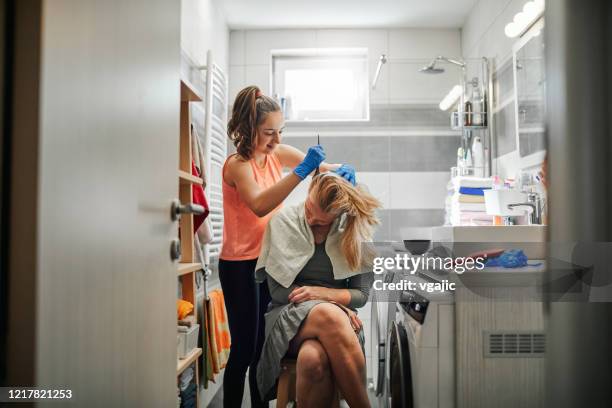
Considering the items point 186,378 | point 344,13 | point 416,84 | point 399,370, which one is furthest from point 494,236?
point 344,13

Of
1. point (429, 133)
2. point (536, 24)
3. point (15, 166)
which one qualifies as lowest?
point (15, 166)

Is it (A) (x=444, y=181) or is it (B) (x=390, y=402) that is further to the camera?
(A) (x=444, y=181)

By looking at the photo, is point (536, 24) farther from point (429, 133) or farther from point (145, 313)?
point (145, 313)

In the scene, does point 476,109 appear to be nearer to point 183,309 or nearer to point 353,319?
point 353,319

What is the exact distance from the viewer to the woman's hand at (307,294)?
168 centimetres

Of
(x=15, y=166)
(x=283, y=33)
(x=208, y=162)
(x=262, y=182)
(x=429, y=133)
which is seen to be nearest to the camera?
(x=15, y=166)

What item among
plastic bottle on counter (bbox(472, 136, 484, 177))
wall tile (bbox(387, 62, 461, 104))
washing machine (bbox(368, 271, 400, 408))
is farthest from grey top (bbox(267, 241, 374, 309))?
wall tile (bbox(387, 62, 461, 104))

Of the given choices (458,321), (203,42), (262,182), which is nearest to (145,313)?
(458,321)

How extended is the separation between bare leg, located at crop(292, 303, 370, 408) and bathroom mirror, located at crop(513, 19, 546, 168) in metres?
1.13

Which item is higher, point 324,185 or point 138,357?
point 324,185

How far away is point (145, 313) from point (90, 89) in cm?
47

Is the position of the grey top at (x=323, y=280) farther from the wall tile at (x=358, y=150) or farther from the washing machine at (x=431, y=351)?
the wall tile at (x=358, y=150)

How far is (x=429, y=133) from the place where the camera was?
3.16 metres

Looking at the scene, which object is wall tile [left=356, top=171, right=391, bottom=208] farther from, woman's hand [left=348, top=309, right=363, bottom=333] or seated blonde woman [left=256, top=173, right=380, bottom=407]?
woman's hand [left=348, top=309, right=363, bottom=333]
